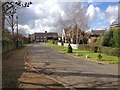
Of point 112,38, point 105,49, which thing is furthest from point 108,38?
point 105,49

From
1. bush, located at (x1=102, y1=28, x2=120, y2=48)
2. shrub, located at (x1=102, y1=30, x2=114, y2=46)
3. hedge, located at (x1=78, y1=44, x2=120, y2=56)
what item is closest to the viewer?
hedge, located at (x1=78, y1=44, x2=120, y2=56)

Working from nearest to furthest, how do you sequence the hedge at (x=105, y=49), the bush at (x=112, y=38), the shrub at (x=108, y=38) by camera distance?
1. the hedge at (x=105, y=49)
2. the bush at (x=112, y=38)
3. the shrub at (x=108, y=38)

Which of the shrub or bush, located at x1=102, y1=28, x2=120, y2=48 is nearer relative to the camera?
bush, located at x1=102, y1=28, x2=120, y2=48

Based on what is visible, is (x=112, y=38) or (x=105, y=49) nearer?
(x=105, y=49)

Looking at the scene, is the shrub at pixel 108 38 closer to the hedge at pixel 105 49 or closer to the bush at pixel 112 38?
the bush at pixel 112 38

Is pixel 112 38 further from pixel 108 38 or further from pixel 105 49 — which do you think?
pixel 105 49

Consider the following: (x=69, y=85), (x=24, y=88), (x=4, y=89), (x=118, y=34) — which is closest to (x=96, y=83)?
(x=69, y=85)

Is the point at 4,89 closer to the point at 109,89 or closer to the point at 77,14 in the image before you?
the point at 109,89

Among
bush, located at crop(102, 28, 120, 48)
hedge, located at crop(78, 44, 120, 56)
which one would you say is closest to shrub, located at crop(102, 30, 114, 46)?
bush, located at crop(102, 28, 120, 48)

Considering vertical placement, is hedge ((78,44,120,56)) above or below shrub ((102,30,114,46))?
below

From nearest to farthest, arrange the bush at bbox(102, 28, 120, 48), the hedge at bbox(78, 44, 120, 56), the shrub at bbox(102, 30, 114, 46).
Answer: the hedge at bbox(78, 44, 120, 56), the bush at bbox(102, 28, 120, 48), the shrub at bbox(102, 30, 114, 46)

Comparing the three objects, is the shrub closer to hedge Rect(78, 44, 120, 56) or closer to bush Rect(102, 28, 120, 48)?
bush Rect(102, 28, 120, 48)

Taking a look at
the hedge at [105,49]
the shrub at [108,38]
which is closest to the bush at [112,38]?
the shrub at [108,38]

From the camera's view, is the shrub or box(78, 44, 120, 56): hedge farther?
the shrub
